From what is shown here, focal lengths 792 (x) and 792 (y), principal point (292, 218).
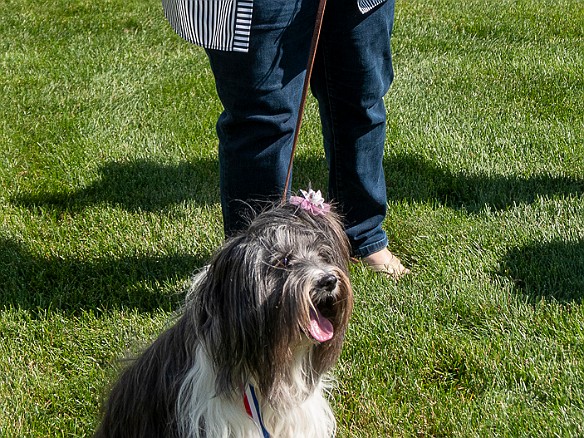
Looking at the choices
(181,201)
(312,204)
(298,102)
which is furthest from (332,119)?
(181,201)

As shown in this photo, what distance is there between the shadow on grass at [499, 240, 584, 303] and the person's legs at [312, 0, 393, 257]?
1.89 feet

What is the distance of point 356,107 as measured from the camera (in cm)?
294

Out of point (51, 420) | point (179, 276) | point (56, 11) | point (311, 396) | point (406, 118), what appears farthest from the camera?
point (56, 11)

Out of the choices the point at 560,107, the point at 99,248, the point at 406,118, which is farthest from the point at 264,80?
the point at 560,107

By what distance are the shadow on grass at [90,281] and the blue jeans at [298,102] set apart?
2.31ft

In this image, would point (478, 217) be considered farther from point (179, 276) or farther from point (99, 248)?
point (99, 248)

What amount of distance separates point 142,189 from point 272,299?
2.34 meters

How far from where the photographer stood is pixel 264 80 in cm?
236

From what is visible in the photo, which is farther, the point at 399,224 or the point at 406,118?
the point at 406,118

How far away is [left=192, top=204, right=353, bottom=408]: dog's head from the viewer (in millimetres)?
1826

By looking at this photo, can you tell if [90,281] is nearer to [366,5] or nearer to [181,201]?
[181,201]

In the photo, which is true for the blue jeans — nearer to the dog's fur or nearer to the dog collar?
the dog's fur

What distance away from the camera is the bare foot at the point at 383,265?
3.29m

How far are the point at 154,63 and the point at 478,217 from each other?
117 inches
